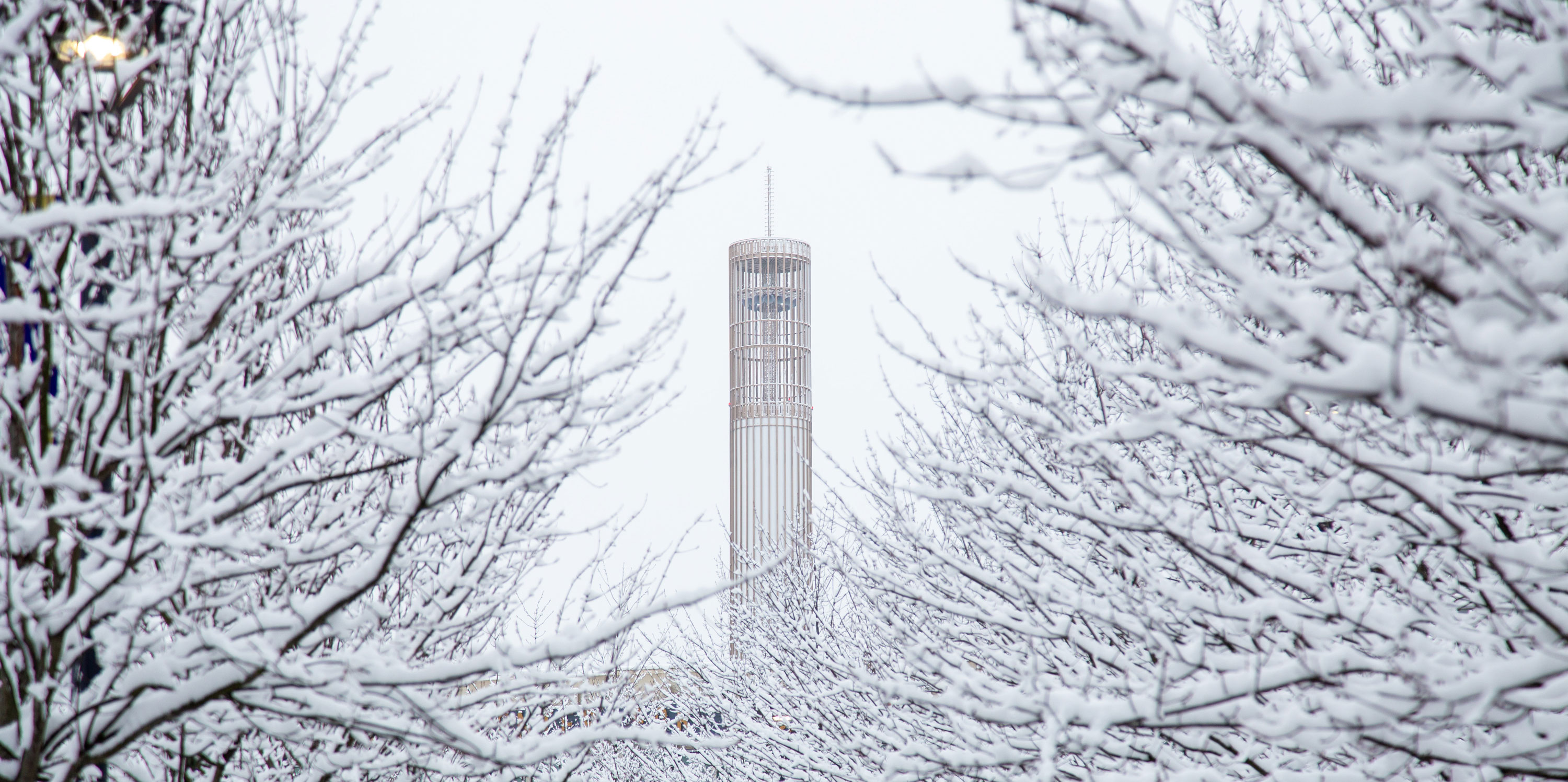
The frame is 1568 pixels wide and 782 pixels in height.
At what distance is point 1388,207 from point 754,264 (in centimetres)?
2726

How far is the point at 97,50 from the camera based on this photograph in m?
3.18

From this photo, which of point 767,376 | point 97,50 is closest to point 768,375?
point 767,376

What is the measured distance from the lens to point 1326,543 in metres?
3.46

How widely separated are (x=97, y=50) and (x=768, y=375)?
26751mm

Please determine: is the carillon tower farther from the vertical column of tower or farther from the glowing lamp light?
the glowing lamp light

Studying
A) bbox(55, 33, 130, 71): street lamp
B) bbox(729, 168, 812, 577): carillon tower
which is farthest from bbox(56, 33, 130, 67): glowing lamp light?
bbox(729, 168, 812, 577): carillon tower

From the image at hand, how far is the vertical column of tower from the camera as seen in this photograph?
2867cm

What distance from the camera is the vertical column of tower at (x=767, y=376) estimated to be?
2867 cm

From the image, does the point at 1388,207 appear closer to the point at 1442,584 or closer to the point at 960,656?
the point at 1442,584

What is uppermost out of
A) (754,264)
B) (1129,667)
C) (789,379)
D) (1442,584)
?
(754,264)

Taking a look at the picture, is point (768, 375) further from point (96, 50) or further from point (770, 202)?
point (96, 50)

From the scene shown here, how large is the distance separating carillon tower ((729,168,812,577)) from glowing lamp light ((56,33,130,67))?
A: 25.1 metres

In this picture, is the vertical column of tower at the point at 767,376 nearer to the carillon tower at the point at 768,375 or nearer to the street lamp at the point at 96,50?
the carillon tower at the point at 768,375

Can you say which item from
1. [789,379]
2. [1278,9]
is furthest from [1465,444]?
[789,379]
